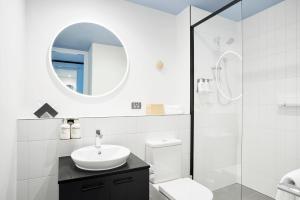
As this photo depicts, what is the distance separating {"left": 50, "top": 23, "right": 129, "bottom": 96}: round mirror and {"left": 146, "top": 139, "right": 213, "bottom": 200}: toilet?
0.79 meters

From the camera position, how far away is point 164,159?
1.91 metres

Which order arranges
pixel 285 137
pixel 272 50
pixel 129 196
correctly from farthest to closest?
pixel 272 50, pixel 285 137, pixel 129 196

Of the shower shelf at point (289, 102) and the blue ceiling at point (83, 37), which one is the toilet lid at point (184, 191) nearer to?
the shower shelf at point (289, 102)

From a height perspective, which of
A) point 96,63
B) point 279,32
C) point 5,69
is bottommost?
point 5,69

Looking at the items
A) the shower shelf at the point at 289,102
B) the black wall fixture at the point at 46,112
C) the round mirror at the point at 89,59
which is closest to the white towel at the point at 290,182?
the shower shelf at the point at 289,102

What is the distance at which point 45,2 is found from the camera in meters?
1.71

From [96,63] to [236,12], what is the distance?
5.18 feet

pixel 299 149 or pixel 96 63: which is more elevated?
pixel 96 63

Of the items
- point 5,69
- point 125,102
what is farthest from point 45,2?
point 125,102

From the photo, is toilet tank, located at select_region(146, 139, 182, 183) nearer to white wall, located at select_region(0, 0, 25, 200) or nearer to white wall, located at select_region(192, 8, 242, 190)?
white wall, located at select_region(192, 8, 242, 190)

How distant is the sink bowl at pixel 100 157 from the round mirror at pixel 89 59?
0.58 m

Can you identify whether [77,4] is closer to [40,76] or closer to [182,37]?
[40,76]

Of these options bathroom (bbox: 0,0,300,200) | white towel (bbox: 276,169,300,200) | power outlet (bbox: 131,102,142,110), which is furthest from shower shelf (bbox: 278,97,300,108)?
power outlet (bbox: 131,102,142,110)

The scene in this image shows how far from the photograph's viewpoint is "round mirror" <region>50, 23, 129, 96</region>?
176 cm
